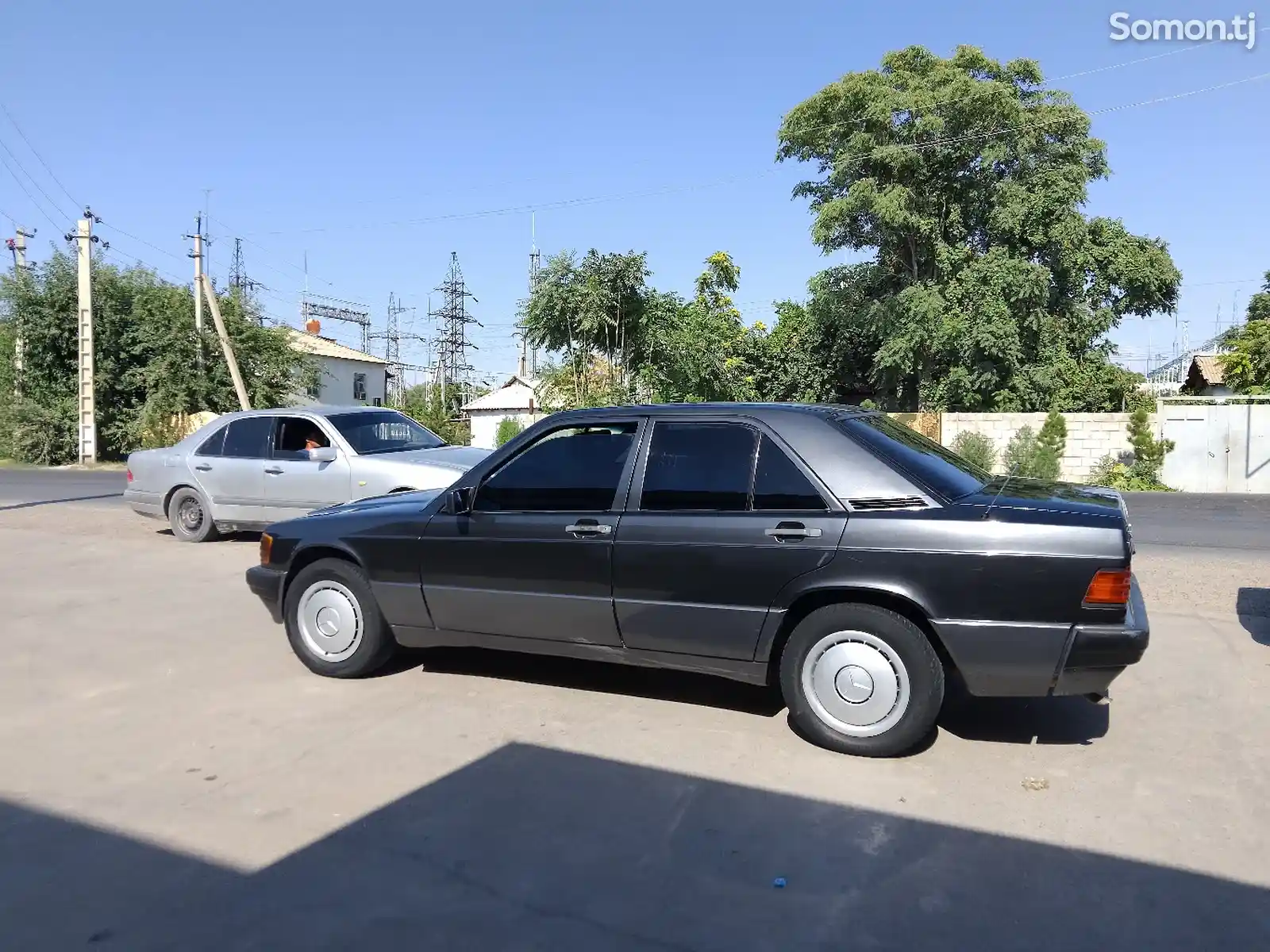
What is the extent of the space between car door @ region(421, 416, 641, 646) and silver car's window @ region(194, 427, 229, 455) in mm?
6870

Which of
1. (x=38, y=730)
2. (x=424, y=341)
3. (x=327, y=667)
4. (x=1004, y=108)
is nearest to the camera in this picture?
(x=38, y=730)

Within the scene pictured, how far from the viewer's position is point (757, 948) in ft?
9.29

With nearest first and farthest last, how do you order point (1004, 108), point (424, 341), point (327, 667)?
point (327, 667) < point (1004, 108) < point (424, 341)

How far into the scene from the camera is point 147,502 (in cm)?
1147

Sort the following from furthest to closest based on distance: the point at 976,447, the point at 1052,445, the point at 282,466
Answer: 1. the point at 976,447
2. the point at 1052,445
3. the point at 282,466

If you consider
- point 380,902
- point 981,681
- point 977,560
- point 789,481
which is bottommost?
point 380,902

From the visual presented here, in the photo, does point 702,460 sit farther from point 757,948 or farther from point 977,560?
point 757,948

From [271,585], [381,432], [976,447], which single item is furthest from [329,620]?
[976,447]

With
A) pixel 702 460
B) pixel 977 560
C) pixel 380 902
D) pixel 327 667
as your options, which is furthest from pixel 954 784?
pixel 327 667

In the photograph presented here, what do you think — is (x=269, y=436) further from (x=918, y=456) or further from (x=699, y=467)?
(x=918, y=456)

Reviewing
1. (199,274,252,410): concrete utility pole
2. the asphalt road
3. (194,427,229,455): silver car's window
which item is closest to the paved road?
the asphalt road

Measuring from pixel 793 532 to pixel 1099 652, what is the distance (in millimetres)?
1367

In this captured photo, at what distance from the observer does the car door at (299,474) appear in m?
9.88

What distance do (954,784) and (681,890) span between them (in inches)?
57.4
